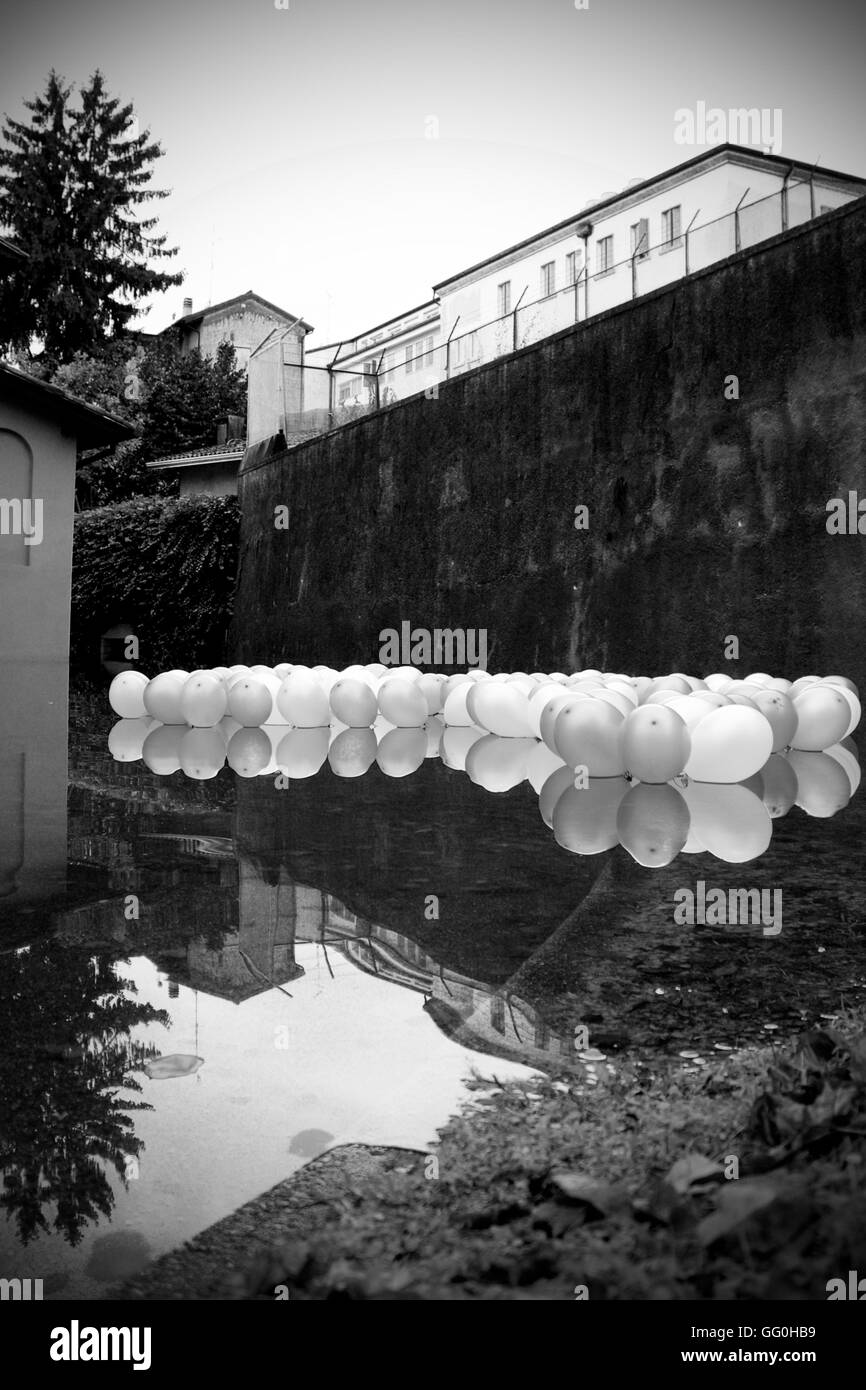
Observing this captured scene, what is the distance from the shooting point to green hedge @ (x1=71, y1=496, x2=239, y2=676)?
25016mm

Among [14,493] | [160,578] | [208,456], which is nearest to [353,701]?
[14,493]

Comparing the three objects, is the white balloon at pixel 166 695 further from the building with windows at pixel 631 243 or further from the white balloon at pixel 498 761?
the building with windows at pixel 631 243

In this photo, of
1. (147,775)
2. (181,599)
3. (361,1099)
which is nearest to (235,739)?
(147,775)

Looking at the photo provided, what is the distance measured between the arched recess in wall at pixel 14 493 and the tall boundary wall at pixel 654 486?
626 centimetres

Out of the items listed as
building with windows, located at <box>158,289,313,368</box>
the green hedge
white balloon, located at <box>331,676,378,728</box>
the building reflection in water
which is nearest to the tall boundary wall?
white balloon, located at <box>331,676,378,728</box>

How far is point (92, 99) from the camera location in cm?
→ 4006

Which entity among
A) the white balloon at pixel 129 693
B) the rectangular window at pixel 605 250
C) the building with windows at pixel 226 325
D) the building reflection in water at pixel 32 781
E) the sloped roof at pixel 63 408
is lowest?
the building reflection in water at pixel 32 781

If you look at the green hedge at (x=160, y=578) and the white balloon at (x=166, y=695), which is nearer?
the white balloon at (x=166, y=695)

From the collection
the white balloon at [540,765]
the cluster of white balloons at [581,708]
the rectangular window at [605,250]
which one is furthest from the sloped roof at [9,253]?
the rectangular window at [605,250]

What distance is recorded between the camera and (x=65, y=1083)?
111 inches

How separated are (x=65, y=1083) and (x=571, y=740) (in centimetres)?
558

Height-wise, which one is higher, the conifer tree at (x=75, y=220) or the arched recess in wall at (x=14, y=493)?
the conifer tree at (x=75, y=220)

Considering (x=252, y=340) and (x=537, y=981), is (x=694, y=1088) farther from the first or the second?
(x=252, y=340)

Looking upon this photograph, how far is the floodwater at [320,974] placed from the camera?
2451 mm
